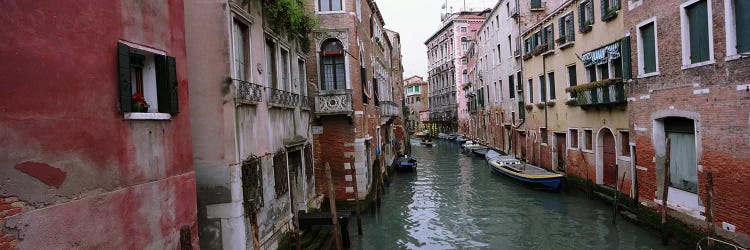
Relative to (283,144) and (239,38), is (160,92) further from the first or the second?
(283,144)

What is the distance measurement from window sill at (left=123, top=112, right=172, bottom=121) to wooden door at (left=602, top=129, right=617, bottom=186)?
12.1m

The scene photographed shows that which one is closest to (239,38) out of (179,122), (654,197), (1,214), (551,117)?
(179,122)

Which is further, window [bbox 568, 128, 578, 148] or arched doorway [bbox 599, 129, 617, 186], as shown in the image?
window [bbox 568, 128, 578, 148]

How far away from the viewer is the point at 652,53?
10156mm

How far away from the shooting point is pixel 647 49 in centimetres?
1038

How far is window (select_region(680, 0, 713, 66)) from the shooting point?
8.39 m

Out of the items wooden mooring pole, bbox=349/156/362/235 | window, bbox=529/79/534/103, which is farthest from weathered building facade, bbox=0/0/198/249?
window, bbox=529/79/534/103

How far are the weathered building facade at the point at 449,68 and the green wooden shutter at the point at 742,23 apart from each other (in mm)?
34630

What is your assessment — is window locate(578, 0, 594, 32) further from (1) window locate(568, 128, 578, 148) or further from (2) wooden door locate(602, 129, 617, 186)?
(1) window locate(568, 128, 578, 148)

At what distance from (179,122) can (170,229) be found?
1203 millimetres

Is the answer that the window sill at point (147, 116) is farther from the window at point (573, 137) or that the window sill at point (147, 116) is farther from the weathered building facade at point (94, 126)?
the window at point (573, 137)

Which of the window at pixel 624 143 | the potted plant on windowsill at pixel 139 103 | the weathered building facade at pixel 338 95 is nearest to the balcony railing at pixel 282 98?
the weathered building facade at pixel 338 95

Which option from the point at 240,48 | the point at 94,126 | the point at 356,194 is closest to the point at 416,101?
the point at 356,194

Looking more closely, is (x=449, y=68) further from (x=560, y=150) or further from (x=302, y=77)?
(x=302, y=77)
